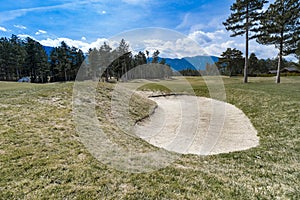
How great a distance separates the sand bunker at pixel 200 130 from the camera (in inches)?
282

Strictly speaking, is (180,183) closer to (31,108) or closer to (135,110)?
(31,108)

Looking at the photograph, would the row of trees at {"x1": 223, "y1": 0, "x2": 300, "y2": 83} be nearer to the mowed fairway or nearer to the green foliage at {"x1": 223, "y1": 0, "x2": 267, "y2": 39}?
the green foliage at {"x1": 223, "y1": 0, "x2": 267, "y2": 39}

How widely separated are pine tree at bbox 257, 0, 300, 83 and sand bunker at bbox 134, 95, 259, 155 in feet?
44.3

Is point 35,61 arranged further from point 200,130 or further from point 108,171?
point 108,171

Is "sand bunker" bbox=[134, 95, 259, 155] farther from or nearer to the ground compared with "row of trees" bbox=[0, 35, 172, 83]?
nearer to the ground

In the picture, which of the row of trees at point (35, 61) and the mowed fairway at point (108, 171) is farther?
the row of trees at point (35, 61)

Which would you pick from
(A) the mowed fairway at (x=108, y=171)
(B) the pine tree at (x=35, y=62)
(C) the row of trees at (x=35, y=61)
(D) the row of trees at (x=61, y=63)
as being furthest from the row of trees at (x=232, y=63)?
(A) the mowed fairway at (x=108, y=171)

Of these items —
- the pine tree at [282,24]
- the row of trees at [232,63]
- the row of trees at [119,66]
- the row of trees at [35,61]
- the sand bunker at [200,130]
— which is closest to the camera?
the sand bunker at [200,130]

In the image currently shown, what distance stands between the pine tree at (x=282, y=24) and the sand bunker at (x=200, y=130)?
13497mm

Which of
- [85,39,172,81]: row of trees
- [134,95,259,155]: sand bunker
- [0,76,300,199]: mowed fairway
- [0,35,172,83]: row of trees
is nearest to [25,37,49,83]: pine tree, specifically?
[0,35,172,83]: row of trees

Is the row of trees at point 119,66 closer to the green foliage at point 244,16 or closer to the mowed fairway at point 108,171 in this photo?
the green foliage at point 244,16

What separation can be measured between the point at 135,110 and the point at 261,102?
9027 mm

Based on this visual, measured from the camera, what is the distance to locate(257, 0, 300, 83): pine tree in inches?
770

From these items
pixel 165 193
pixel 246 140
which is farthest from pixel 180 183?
pixel 246 140
